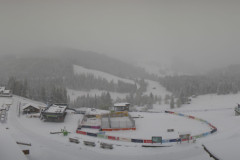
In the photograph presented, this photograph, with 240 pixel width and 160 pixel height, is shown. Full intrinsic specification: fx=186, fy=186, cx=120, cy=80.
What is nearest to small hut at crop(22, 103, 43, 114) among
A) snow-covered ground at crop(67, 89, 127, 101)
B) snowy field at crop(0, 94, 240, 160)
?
snowy field at crop(0, 94, 240, 160)

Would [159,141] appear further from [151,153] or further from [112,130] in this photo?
[112,130]

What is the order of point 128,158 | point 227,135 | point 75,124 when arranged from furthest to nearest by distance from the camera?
1. point 75,124
2. point 227,135
3. point 128,158

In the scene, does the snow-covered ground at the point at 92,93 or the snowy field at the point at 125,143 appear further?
the snow-covered ground at the point at 92,93

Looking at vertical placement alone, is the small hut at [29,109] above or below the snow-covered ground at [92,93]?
below

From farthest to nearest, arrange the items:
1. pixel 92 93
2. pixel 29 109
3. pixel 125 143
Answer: pixel 92 93
pixel 29 109
pixel 125 143

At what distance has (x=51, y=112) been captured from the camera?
49.1 m

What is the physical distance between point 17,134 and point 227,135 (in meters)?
45.1

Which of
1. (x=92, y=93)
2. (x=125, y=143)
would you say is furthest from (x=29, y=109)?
(x=92, y=93)

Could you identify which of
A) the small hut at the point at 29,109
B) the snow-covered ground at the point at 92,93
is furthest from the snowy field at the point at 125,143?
the snow-covered ground at the point at 92,93

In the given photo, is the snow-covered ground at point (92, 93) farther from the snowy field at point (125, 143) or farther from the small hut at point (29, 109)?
the snowy field at point (125, 143)

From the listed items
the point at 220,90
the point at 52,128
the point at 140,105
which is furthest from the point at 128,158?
the point at 220,90

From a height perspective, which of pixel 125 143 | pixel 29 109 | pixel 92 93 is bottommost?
pixel 125 143

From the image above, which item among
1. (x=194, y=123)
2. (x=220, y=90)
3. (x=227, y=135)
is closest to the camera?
(x=227, y=135)

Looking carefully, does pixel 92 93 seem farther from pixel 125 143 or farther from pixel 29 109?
pixel 125 143
